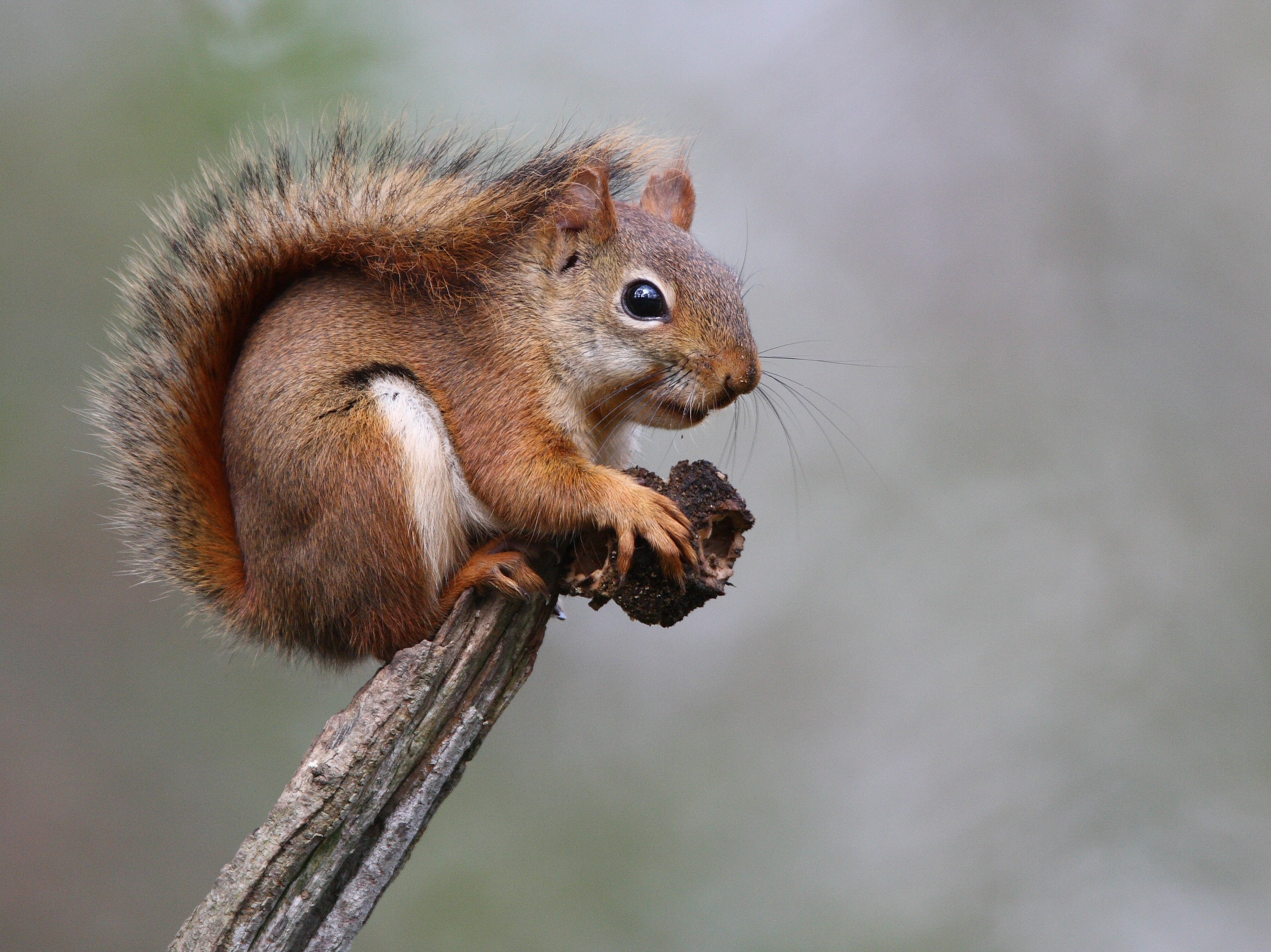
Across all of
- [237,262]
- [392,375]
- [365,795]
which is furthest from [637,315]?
[365,795]

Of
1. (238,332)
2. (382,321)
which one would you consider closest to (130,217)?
(238,332)

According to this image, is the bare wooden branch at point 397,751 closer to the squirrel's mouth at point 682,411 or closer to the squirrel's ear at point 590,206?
the squirrel's mouth at point 682,411

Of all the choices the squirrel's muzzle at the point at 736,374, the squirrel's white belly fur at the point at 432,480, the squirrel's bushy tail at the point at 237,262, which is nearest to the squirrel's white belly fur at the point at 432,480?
the squirrel's white belly fur at the point at 432,480

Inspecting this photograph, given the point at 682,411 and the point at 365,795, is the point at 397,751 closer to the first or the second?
the point at 365,795

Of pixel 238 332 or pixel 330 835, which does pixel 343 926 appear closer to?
pixel 330 835

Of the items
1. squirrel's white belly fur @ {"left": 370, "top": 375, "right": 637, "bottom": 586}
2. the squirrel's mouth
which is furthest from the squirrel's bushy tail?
the squirrel's mouth
